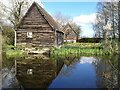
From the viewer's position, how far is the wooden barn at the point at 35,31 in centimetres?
1848

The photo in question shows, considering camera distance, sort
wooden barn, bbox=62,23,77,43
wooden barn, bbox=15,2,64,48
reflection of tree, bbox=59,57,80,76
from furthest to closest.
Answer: wooden barn, bbox=62,23,77,43 → wooden barn, bbox=15,2,64,48 → reflection of tree, bbox=59,57,80,76

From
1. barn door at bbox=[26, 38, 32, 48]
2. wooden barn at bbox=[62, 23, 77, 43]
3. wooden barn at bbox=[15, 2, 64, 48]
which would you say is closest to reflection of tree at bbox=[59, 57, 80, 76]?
wooden barn at bbox=[15, 2, 64, 48]

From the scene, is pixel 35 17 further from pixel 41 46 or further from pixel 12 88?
pixel 12 88

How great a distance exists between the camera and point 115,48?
17219 millimetres

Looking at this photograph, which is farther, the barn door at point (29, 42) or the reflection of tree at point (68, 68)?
the barn door at point (29, 42)

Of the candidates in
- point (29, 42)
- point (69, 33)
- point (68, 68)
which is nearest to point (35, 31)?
point (29, 42)

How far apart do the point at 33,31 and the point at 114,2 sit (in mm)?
15787

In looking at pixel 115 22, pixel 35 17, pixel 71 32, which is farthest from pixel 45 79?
pixel 71 32

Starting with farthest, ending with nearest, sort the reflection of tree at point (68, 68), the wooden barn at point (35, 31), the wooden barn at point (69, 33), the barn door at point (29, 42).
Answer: the wooden barn at point (69, 33), the barn door at point (29, 42), the wooden barn at point (35, 31), the reflection of tree at point (68, 68)

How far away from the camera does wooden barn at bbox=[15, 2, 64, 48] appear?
18484 millimetres

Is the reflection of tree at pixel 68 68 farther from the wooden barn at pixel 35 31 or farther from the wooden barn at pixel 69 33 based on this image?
the wooden barn at pixel 69 33

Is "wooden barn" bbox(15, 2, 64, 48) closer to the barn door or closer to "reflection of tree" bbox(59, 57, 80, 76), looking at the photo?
the barn door

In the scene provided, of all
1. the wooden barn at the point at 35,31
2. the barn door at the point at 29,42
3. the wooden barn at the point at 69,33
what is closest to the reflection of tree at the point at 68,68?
the wooden barn at the point at 35,31

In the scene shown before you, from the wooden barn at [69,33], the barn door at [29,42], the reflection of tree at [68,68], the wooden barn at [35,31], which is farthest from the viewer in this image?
the wooden barn at [69,33]
